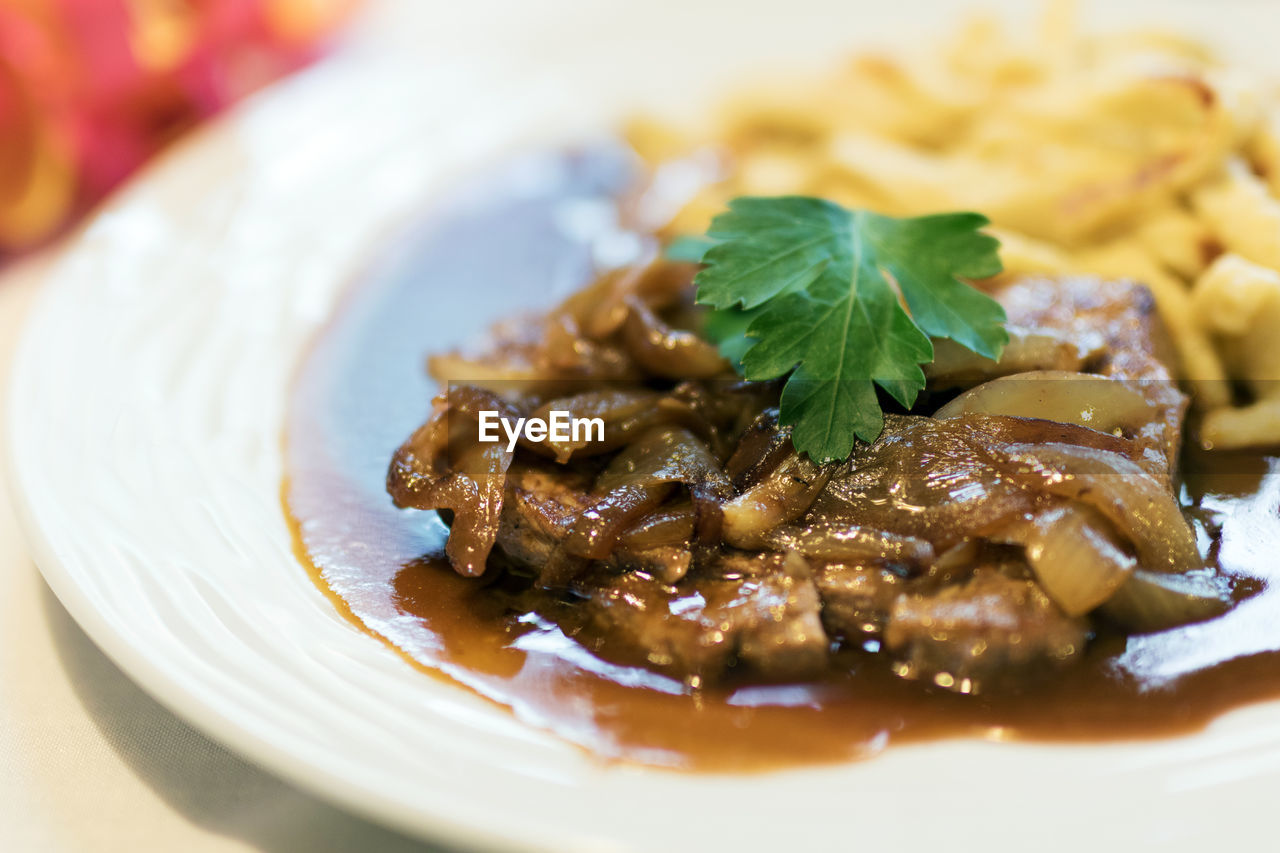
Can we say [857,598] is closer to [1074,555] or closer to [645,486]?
[1074,555]

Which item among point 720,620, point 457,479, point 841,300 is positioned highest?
point 841,300

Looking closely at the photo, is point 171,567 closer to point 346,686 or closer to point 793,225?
point 346,686

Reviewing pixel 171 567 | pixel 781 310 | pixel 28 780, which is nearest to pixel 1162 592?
pixel 781 310

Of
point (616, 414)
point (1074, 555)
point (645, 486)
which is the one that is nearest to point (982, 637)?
point (1074, 555)

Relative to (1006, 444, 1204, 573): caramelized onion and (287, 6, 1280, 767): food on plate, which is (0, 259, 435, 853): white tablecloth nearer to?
(287, 6, 1280, 767): food on plate

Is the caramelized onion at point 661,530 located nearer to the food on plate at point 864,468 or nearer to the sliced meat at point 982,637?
the food on plate at point 864,468

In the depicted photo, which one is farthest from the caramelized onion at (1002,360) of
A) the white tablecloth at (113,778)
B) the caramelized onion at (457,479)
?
the white tablecloth at (113,778)

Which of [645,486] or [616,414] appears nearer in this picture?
[645,486]
